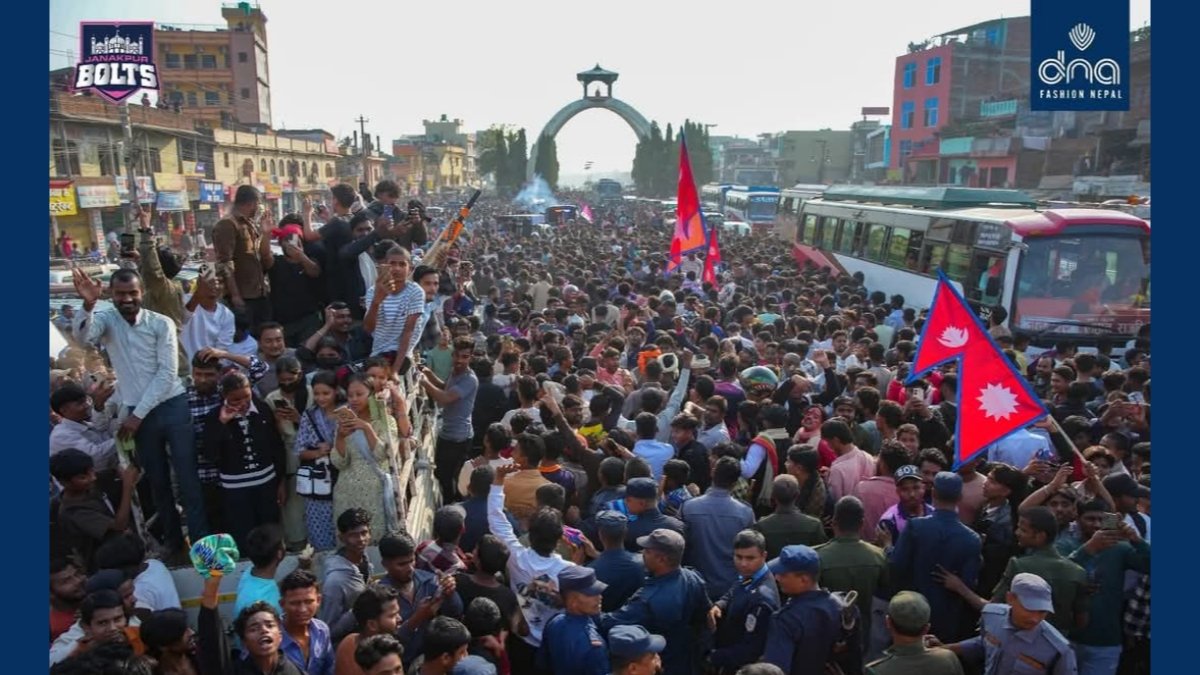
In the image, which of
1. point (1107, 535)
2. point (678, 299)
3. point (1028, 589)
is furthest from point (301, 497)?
point (678, 299)

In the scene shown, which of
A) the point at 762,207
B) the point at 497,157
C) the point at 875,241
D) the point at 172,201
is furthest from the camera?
the point at 497,157

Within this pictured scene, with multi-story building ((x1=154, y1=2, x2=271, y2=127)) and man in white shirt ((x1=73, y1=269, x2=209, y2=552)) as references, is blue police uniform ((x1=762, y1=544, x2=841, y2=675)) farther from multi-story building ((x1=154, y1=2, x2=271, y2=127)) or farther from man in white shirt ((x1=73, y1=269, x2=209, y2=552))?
multi-story building ((x1=154, y1=2, x2=271, y2=127))

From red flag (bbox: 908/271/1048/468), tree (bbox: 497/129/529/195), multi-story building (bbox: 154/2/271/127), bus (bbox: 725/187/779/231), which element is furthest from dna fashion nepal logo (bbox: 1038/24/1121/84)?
tree (bbox: 497/129/529/195)

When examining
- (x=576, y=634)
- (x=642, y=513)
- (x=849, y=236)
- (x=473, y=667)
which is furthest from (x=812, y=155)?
(x=473, y=667)

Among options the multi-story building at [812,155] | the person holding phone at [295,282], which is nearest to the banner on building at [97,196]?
the person holding phone at [295,282]

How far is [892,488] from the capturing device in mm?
5066

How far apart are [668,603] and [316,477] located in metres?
2.07

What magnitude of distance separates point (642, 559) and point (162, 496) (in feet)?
9.02

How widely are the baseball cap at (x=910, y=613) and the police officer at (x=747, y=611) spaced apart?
0.63m

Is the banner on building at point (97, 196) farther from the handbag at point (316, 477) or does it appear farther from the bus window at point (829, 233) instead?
the handbag at point (316, 477)

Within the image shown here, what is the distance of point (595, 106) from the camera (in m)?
76.4

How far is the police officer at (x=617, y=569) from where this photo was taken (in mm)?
4184

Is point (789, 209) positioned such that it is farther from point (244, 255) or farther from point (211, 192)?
point (244, 255)

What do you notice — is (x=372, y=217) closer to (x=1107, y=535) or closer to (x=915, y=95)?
(x=1107, y=535)
